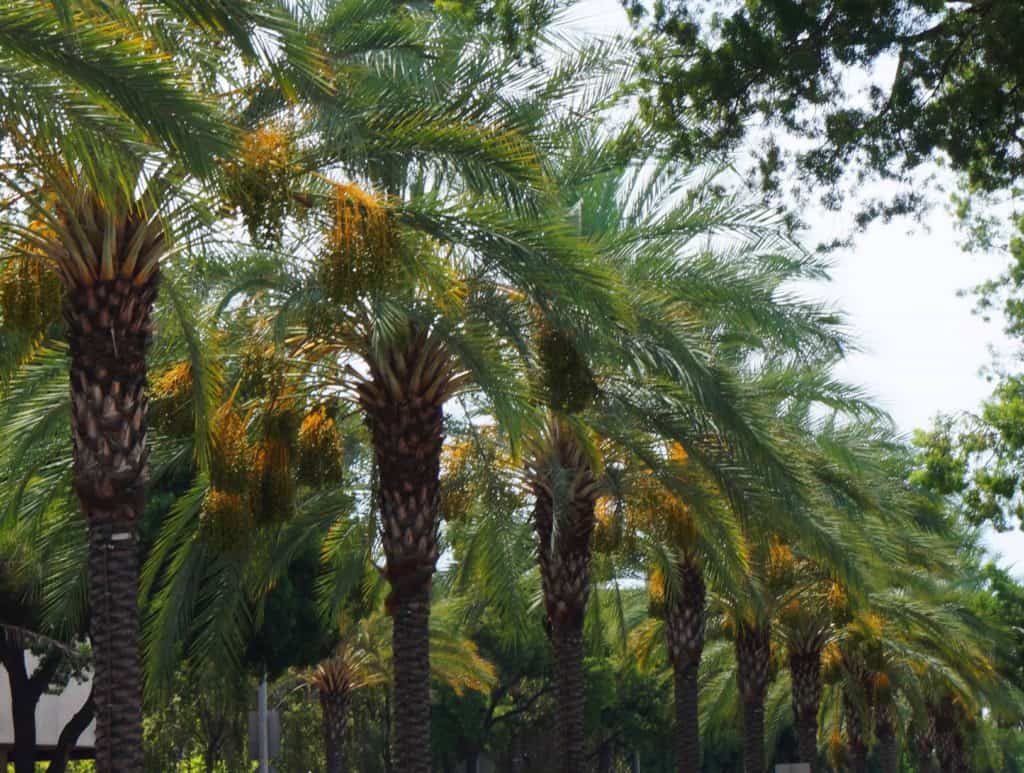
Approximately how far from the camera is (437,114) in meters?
13.6

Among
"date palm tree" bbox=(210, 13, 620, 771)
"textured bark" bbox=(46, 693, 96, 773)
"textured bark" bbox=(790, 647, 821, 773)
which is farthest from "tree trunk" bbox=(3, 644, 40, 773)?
"textured bark" bbox=(790, 647, 821, 773)

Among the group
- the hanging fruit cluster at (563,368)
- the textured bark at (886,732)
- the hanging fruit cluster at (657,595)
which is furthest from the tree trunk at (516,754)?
the hanging fruit cluster at (563,368)

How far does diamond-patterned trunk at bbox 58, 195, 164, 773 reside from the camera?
13.3m

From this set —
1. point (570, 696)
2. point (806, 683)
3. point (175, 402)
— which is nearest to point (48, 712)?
point (806, 683)

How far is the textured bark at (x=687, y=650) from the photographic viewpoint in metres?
27.5

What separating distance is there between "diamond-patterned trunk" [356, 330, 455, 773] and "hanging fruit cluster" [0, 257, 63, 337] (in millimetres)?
5279

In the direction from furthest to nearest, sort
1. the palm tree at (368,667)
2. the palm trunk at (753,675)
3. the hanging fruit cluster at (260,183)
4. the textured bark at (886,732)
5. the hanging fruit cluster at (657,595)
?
the textured bark at (886,732), the palm tree at (368,667), the palm trunk at (753,675), the hanging fruit cluster at (657,595), the hanging fruit cluster at (260,183)

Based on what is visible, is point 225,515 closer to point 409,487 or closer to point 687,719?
point 409,487

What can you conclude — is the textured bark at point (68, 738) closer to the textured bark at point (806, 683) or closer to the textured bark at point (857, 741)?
the textured bark at point (806, 683)

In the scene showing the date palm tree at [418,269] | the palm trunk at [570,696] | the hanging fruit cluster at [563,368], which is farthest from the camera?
the palm trunk at [570,696]

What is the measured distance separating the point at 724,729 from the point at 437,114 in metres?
41.2

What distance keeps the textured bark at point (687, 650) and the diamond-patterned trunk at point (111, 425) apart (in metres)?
15.1

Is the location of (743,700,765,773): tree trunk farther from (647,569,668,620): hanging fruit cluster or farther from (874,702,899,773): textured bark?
(874,702,899,773): textured bark

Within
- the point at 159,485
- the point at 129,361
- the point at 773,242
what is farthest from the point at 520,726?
the point at 129,361
